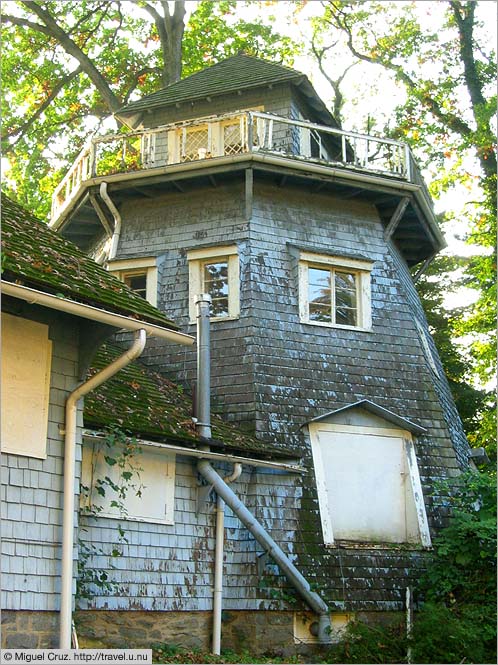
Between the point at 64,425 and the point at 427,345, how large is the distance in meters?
9.69

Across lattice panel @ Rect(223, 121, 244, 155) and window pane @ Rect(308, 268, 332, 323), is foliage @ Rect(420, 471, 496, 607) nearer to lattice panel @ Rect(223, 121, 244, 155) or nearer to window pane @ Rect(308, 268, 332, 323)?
window pane @ Rect(308, 268, 332, 323)

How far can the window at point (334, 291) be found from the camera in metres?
16.7

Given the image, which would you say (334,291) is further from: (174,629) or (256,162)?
(174,629)

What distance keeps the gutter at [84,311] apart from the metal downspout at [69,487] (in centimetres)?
15

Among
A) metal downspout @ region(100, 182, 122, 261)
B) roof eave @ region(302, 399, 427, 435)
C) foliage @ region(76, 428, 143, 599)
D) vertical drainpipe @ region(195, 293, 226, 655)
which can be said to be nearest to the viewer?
foliage @ region(76, 428, 143, 599)

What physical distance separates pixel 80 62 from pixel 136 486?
17764 millimetres

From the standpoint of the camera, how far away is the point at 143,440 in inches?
516

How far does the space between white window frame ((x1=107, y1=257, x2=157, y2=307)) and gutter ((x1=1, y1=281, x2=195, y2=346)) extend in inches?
256

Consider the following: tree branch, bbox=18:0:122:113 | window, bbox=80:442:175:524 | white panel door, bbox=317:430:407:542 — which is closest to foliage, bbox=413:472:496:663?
white panel door, bbox=317:430:407:542

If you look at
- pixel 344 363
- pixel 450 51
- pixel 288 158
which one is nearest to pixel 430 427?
pixel 344 363

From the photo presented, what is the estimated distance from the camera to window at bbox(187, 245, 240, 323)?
54.2 feet

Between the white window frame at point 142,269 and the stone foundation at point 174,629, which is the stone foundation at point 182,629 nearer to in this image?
the stone foundation at point 174,629

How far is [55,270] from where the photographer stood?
10.1m

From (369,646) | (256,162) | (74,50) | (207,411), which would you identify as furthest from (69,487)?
(74,50)
